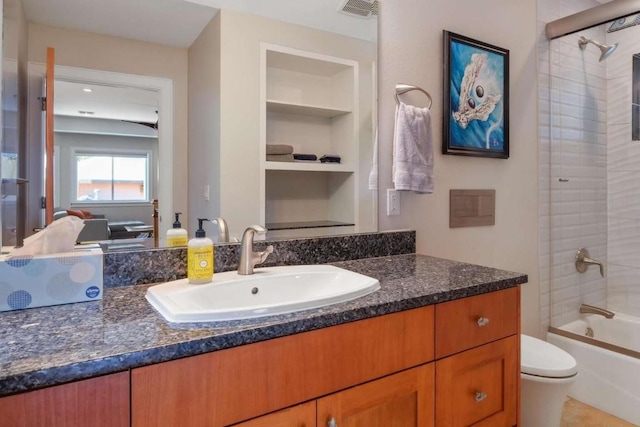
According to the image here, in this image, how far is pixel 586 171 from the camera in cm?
247

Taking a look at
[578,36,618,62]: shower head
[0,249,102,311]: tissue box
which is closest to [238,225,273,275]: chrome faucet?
[0,249,102,311]: tissue box

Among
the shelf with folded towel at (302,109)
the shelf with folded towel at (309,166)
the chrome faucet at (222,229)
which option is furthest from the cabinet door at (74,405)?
the shelf with folded towel at (302,109)

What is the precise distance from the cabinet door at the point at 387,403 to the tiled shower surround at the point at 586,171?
1579mm

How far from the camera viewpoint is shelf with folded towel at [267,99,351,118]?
139cm

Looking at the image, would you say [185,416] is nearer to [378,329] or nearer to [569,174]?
[378,329]

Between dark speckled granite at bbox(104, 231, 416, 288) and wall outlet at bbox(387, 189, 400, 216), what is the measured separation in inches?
3.6

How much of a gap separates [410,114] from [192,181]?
2.91 ft

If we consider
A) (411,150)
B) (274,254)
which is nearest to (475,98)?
(411,150)

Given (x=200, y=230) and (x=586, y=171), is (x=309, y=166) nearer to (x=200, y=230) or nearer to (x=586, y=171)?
(x=200, y=230)

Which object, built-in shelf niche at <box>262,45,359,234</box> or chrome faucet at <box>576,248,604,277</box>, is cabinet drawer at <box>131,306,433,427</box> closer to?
built-in shelf niche at <box>262,45,359,234</box>

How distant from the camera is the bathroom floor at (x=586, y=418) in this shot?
197cm

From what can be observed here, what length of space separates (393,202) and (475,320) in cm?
65

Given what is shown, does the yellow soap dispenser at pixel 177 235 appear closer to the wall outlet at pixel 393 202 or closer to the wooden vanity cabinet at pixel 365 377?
the wooden vanity cabinet at pixel 365 377

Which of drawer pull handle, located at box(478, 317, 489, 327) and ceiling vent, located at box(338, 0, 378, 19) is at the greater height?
ceiling vent, located at box(338, 0, 378, 19)
